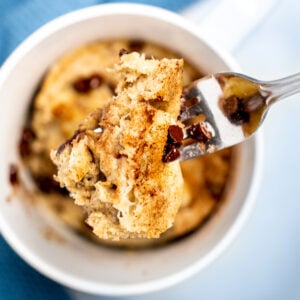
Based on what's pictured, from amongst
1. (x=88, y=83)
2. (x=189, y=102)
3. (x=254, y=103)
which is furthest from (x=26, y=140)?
(x=254, y=103)

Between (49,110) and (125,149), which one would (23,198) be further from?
(125,149)

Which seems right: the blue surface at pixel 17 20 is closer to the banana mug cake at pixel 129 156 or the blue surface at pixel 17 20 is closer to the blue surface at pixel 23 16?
the blue surface at pixel 23 16

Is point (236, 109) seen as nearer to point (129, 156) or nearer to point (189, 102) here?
point (189, 102)

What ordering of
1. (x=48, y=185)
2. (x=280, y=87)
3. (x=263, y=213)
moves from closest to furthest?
(x=280, y=87), (x=48, y=185), (x=263, y=213)

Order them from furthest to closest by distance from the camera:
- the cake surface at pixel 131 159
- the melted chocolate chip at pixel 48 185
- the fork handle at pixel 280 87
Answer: the melted chocolate chip at pixel 48 185
the fork handle at pixel 280 87
the cake surface at pixel 131 159

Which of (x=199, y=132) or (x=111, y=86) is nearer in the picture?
(x=199, y=132)

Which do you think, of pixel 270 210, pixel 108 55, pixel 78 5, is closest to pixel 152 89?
pixel 108 55

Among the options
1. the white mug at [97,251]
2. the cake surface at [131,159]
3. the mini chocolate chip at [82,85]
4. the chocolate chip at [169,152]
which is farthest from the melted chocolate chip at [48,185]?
the chocolate chip at [169,152]
